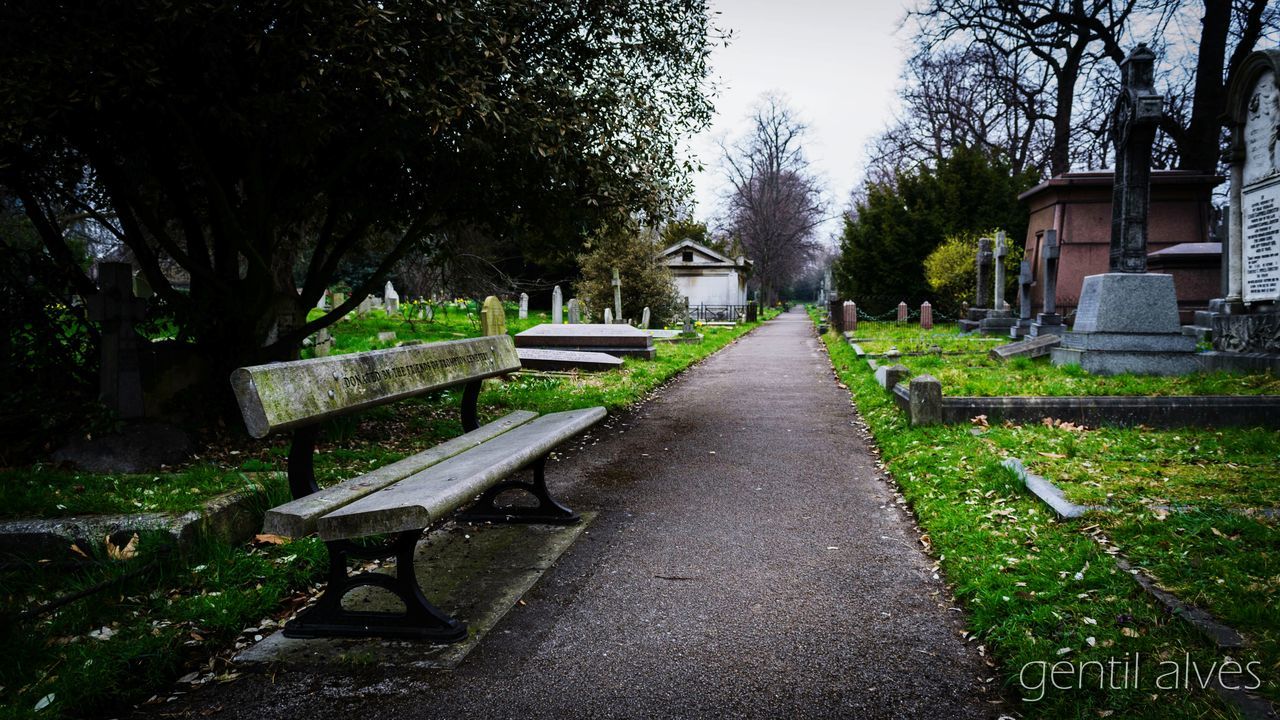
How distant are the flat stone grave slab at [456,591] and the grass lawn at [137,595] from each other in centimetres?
26

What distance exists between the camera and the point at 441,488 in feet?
10.6

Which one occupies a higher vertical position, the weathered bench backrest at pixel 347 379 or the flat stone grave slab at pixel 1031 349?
the weathered bench backrest at pixel 347 379

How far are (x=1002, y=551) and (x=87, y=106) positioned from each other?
663 cm

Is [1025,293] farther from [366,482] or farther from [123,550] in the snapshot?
[123,550]

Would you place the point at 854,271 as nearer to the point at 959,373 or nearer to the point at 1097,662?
the point at 959,373

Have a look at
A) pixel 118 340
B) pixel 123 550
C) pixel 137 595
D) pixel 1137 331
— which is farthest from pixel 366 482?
pixel 1137 331

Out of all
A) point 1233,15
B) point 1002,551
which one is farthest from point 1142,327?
point 1233,15

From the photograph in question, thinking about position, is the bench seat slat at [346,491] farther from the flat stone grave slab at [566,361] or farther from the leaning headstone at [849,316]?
the leaning headstone at [849,316]

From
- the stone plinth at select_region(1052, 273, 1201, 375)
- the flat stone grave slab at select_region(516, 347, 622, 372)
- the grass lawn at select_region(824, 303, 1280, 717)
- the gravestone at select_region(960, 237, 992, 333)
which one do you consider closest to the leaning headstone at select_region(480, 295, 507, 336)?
the flat stone grave slab at select_region(516, 347, 622, 372)

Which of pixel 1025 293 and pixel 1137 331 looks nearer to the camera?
pixel 1137 331

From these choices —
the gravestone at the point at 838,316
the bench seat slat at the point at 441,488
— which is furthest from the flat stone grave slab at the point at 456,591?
the gravestone at the point at 838,316

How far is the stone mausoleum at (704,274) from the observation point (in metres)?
42.4

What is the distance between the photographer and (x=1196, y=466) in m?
5.20

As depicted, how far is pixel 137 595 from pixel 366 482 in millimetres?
1146
